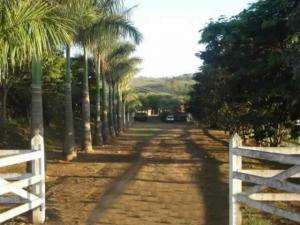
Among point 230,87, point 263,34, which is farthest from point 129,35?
point 263,34

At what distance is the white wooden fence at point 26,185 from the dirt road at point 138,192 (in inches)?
19.7

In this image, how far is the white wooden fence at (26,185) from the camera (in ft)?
31.1

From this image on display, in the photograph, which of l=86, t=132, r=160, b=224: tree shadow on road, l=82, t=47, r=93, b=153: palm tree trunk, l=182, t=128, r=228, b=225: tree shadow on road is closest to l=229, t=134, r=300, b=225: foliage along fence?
l=182, t=128, r=228, b=225: tree shadow on road

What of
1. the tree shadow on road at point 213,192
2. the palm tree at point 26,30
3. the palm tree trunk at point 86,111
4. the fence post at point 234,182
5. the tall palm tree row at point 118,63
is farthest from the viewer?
the tall palm tree row at point 118,63

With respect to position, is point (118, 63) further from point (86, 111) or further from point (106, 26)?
point (106, 26)

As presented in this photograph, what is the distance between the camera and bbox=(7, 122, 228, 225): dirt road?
11.2 m

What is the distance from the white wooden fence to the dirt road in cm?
50

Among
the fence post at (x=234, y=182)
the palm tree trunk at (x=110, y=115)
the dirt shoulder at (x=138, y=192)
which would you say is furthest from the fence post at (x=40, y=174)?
the palm tree trunk at (x=110, y=115)

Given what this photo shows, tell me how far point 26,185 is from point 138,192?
503 cm

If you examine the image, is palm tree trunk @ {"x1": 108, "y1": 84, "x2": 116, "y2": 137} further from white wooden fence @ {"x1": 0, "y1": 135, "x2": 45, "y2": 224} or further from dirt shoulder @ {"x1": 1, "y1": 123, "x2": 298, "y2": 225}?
white wooden fence @ {"x1": 0, "y1": 135, "x2": 45, "y2": 224}

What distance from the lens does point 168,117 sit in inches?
4085

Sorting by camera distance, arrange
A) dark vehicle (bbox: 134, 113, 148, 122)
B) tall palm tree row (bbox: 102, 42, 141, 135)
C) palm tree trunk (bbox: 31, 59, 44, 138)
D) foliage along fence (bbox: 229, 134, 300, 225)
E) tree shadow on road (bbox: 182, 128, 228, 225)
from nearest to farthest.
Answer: foliage along fence (bbox: 229, 134, 300, 225)
tree shadow on road (bbox: 182, 128, 228, 225)
palm tree trunk (bbox: 31, 59, 44, 138)
tall palm tree row (bbox: 102, 42, 141, 135)
dark vehicle (bbox: 134, 113, 148, 122)

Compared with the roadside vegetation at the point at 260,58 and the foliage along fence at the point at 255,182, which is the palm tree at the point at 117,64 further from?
the foliage along fence at the point at 255,182

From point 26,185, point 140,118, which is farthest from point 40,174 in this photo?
point 140,118
